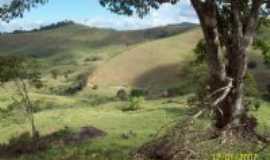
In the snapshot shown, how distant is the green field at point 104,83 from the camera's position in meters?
28.1

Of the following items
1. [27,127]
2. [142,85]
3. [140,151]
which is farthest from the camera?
[142,85]

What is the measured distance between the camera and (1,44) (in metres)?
151

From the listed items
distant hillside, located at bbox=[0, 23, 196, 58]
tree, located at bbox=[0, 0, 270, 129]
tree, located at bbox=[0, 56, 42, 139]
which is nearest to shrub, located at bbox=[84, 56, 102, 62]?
distant hillside, located at bbox=[0, 23, 196, 58]

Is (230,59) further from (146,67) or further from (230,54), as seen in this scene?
(146,67)

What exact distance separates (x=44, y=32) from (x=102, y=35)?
53.9 ft

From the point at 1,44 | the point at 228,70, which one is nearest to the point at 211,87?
the point at 228,70

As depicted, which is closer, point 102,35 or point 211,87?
point 211,87

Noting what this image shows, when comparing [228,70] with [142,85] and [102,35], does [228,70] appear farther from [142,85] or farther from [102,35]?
[102,35]

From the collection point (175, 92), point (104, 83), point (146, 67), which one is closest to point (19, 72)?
point (175, 92)

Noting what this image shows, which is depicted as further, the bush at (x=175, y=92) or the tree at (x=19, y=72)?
the bush at (x=175, y=92)

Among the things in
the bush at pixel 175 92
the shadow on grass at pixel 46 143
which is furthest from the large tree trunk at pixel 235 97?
the bush at pixel 175 92

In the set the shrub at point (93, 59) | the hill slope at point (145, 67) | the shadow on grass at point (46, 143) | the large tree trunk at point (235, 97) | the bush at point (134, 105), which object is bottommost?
the shrub at point (93, 59)

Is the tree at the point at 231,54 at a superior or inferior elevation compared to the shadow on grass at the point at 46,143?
A: superior

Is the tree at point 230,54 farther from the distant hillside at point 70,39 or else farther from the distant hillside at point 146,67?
the distant hillside at point 70,39
